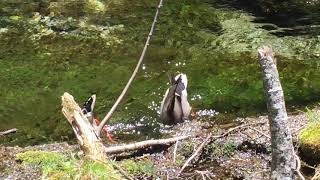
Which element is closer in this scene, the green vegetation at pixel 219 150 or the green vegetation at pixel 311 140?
the green vegetation at pixel 311 140

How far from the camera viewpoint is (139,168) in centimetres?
610

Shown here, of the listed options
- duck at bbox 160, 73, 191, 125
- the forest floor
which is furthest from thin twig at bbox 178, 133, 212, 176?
duck at bbox 160, 73, 191, 125

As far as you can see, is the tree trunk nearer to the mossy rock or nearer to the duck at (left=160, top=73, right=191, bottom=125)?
the mossy rock

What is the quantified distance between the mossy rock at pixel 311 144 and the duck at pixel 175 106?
2576 millimetres

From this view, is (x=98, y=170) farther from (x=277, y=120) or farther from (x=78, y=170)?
(x=277, y=120)

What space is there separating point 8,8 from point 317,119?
400 inches

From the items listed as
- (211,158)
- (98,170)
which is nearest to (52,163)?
(98,170)

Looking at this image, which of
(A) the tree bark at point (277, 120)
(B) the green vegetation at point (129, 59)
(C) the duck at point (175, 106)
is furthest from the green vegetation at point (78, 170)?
(C) the duck at point (175, 106)

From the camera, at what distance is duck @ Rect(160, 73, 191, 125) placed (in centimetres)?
843

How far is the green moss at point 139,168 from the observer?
19.8 ft

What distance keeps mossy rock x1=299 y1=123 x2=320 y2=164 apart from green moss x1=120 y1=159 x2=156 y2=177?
1.62 meters

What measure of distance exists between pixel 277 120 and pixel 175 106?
12.9 feet

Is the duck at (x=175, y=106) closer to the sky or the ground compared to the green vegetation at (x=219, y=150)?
closer to the ground

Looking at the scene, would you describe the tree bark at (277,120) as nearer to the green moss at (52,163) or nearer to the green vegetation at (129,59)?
the green moss at (52,163)
